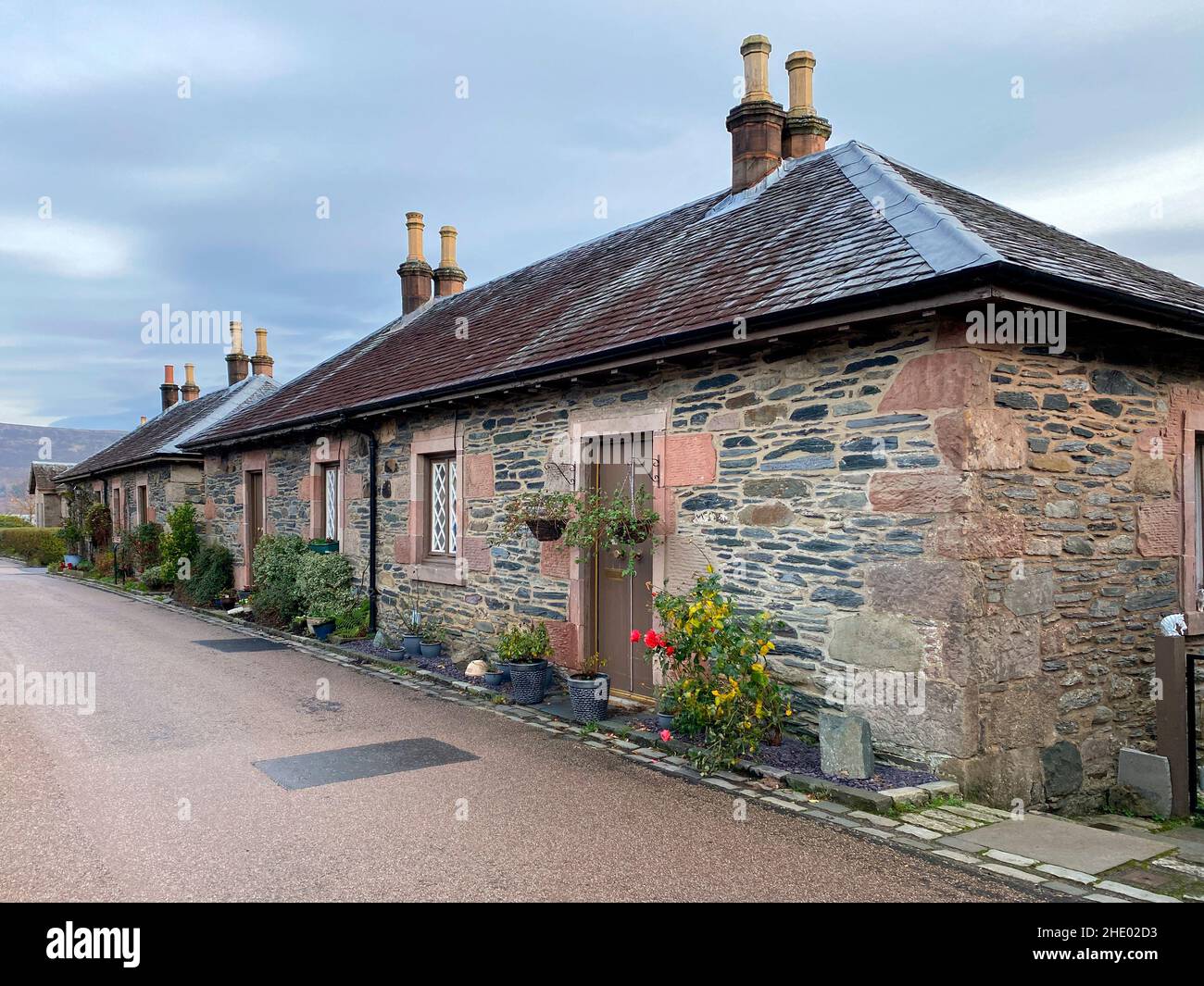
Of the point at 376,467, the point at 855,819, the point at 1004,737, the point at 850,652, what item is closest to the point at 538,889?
the point at 855,819

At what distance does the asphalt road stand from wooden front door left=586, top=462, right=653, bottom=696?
1280mm

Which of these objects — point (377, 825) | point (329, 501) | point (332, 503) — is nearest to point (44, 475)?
point (329, 501)

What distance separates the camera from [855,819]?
5066 millimetres

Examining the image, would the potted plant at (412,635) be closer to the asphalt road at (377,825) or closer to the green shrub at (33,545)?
the asphalt road at (377,825)

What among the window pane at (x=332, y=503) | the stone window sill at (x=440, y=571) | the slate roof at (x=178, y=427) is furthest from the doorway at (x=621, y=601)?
the slate roof at (x=178, y=427)

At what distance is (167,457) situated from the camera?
21375mm

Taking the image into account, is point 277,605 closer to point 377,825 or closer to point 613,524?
point 613,524

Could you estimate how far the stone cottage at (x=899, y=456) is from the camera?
18.1 ft

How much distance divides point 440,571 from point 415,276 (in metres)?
9.15

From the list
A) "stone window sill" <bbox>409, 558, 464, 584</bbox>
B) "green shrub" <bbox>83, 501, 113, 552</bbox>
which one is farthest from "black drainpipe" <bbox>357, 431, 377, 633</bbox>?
"green shrub" <bbox>83, 501, 113, 552</bbox>

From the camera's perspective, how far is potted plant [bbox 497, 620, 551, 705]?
8.27 metres

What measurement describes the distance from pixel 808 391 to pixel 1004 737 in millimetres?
2699

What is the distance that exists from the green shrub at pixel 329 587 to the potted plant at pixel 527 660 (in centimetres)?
467

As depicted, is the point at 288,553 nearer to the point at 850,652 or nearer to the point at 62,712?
the point at 62,712
